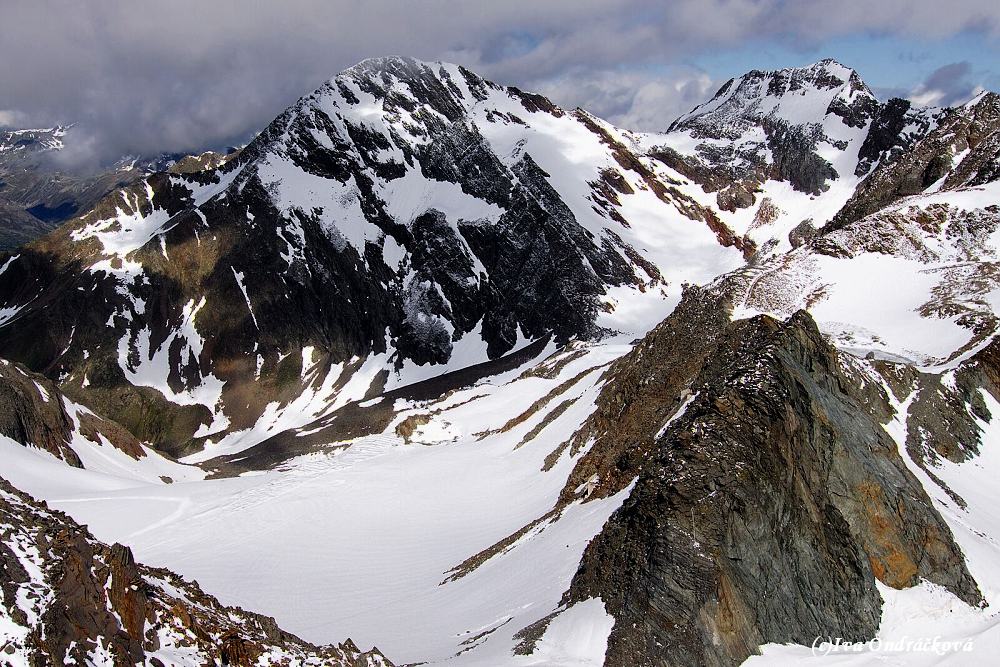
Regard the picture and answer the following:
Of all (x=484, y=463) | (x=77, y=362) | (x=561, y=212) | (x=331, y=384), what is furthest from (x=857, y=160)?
(x=77, y=362)

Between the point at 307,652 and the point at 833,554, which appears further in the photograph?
the point at 833,554

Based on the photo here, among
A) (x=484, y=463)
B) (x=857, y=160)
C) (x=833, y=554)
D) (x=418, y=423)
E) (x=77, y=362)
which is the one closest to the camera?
(x=833, y=554)

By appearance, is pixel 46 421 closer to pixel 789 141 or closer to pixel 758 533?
pixel 758 533

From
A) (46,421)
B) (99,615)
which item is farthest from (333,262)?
(99,615)

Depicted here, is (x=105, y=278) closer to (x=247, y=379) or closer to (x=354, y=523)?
(x=247, y=379)

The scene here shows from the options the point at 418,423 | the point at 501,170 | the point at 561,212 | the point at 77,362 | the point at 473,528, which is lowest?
the point at 473,528

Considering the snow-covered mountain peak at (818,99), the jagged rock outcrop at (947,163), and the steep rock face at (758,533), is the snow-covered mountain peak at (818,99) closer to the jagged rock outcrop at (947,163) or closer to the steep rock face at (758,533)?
the jagged rock outcrop at (947,163)

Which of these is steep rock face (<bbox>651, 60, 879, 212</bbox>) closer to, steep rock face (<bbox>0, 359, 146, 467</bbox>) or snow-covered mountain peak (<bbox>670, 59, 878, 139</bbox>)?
snow-covered mountain peak (<bbox>670, 59, 878, 139</bbox>)
